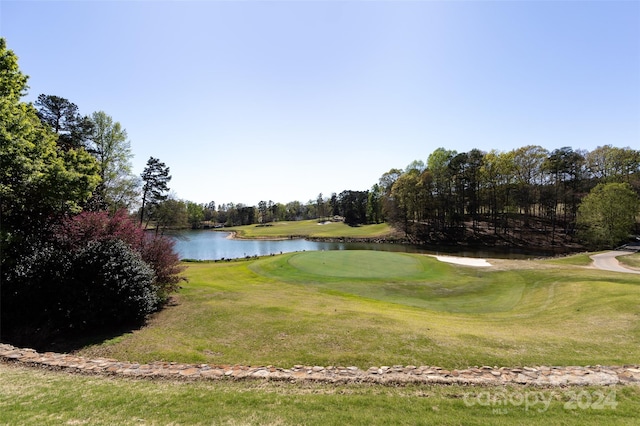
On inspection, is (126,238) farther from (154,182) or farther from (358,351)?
(154,182)

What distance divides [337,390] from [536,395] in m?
4.13

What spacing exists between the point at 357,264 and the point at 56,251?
21.2 m

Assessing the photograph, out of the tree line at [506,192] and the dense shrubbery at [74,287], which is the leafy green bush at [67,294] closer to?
the dense shrubbery at [74,287]

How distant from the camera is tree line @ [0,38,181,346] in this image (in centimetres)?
1068

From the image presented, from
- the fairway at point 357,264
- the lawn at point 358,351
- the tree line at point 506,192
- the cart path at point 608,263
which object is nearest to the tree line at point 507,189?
the tree line at point 506,192

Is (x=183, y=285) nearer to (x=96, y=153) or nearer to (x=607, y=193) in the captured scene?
(x=96, y=153)

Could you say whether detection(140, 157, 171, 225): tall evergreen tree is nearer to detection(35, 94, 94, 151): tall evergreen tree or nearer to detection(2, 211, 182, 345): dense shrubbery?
detection(35, 94, 94, 151): tall evergreen tree

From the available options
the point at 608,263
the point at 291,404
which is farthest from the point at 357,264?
the point at 608,263

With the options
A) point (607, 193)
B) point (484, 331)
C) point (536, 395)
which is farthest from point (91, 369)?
point (607, 193)

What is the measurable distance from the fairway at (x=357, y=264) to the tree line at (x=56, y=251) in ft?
42.7

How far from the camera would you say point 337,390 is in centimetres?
638

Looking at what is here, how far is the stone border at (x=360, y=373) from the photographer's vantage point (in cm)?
673

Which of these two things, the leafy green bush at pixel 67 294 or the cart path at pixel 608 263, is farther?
the cart path at pixel 608 263

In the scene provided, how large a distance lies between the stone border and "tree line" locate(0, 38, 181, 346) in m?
2.83
